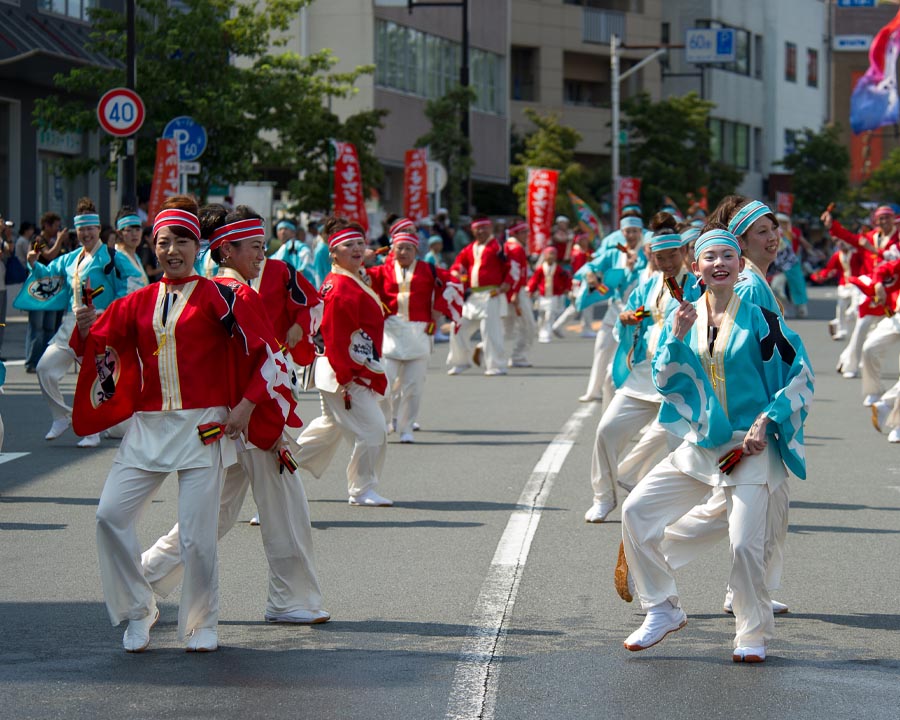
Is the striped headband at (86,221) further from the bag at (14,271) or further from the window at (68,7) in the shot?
the window at (68,7)

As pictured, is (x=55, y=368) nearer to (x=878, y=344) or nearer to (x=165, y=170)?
(x=878, y=344)

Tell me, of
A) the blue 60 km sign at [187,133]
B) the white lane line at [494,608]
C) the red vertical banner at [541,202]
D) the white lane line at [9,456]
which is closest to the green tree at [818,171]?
the red vertical banner at [541,202]

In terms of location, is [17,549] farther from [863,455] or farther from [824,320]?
[824,320]

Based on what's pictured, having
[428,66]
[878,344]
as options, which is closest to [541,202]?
[428,66]

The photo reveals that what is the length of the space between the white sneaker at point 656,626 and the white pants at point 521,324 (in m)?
16.1

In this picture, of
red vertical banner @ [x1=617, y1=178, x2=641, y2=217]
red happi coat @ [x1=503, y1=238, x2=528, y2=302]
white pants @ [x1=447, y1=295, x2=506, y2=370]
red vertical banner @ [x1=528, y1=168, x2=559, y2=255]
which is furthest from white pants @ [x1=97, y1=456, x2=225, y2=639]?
red vertical banner @ [x1=617, y1=178, x2=641, y2=217]

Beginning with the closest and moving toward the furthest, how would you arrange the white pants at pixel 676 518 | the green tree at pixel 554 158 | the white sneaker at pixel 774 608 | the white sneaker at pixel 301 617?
the white pants at pixel 676 518 → the white sneaker at pixel 301 617 → the white sneaker at pixel 774 608 → the green tree at pixel 554 158

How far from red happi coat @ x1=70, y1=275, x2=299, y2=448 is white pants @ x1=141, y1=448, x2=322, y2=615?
40cm

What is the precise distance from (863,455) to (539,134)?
39.3 meters

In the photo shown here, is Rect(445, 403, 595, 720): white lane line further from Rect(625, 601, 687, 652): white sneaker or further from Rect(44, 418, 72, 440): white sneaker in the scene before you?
Rect(44, 418, 72, 440): white sneaker

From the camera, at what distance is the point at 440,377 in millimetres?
20734

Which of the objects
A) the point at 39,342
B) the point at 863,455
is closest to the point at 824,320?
the point at 39,342

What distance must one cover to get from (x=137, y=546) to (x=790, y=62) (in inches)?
3038

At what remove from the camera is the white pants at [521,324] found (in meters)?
22.7
